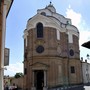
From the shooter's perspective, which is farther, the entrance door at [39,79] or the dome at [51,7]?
the dome at [51,7]

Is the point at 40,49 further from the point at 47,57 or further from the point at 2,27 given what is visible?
the point at 2,27

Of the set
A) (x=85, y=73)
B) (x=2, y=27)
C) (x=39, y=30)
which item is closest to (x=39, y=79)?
(x=39, y=30)

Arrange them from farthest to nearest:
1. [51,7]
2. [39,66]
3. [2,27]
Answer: [51,7]
[39,66]
[2,27]

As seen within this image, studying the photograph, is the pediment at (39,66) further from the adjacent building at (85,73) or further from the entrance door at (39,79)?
the adjacent building at (85,73)

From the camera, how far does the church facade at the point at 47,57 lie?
38938 millimetres

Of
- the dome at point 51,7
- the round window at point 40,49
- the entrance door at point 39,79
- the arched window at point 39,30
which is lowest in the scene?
the entrance door at point 39,79

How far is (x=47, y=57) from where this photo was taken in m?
39.2

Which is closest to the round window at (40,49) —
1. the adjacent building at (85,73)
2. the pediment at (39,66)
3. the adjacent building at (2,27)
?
the pediment at (39,66)

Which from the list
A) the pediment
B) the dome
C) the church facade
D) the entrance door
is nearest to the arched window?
the church facade

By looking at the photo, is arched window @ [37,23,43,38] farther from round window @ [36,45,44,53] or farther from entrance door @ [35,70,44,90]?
entrance door @ [35,70,44,90]

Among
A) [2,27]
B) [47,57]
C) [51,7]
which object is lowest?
[2,27]

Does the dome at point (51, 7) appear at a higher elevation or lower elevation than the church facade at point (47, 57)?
higher

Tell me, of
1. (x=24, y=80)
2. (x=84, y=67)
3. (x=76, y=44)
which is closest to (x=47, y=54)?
(x=24, y=80)

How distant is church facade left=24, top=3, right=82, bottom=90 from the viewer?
3894 centimetres
